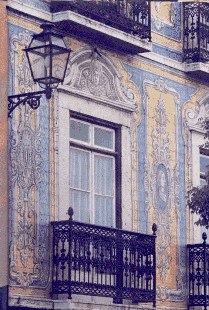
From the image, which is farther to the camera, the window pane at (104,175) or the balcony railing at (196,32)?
the balcony railing at (196,32)

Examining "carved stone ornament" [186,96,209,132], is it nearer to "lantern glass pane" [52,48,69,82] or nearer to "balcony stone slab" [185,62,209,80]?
"balcony stone slab" [185,62,209,80]

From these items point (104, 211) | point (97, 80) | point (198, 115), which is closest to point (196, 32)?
point (198, 115)

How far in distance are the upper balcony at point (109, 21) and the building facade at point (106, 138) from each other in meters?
0.02

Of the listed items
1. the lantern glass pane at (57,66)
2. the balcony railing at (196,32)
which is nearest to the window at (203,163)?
the balcony railing at (196,32)

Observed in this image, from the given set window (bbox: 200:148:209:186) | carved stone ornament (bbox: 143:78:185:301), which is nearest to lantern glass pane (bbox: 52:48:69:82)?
carved stone ornament (bbox: 143:78:185:301)

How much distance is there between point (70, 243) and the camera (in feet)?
60.4

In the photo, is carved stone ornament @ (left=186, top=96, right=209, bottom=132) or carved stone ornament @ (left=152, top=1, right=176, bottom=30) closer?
carved stone ornament @ (left=152, top=1, right=176, bottom=30)

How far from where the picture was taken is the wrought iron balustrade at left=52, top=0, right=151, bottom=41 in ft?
63.4

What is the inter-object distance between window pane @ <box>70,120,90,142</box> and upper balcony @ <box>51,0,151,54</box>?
1.22 m

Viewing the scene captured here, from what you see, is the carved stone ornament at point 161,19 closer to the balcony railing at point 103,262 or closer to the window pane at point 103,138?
the window pane at point 103,138

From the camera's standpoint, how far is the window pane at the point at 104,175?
20.2 metres

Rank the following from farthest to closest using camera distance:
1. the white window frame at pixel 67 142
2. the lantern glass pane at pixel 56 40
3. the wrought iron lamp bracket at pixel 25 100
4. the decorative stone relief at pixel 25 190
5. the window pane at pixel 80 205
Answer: the window pane at pixel 80 205
the white window frame at pixel 67 142
the decorative stone relief at pixel 25 190
the wrought iron lamp bracket at pixel 25 100
the lantern glass pane at pixel 56 40

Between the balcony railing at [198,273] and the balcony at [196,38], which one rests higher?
the balcony at [196,38]

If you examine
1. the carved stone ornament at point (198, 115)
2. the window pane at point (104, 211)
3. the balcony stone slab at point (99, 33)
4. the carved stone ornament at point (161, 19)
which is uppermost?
the carved stone ornament at point (161, 19)
